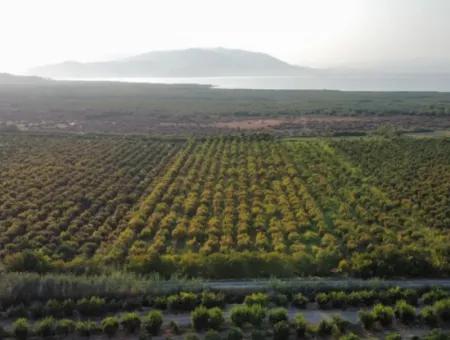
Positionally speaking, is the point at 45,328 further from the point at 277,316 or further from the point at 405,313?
the point at 405,313

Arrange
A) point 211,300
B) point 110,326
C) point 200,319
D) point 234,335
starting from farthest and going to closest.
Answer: point 211,300, point 200,319, point 110,326, point 234,335

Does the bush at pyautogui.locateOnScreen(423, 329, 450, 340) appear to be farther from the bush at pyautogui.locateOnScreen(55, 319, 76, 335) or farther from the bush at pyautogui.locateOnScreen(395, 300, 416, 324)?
the bush at pyautogui.locateOnScreen(55, 319, 76, 335)

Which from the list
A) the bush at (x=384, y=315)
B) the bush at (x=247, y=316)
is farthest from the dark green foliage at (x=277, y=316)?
the bush at (x=384, y=315)

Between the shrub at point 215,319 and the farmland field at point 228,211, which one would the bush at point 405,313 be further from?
the shrub at point 215,319

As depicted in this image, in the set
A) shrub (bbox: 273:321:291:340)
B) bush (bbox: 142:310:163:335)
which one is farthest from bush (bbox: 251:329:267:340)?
bush (bbox: 142:310:163:335)

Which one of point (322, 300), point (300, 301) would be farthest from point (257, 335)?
point (322, 300)

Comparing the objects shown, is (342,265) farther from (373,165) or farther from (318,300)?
(373,165)

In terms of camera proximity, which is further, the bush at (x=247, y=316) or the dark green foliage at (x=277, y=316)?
the dark green foliage at (x=277, y=316)
